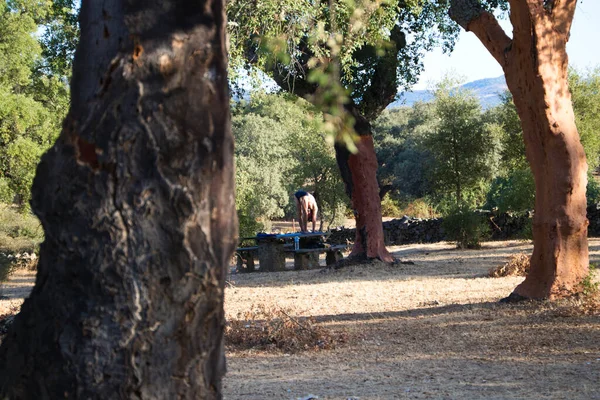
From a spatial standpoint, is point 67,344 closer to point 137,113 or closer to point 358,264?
point 137,113

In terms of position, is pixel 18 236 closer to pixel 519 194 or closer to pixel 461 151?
pixel 519 194

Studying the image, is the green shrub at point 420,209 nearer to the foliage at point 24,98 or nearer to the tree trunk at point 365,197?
the tree trunk at point 365,197

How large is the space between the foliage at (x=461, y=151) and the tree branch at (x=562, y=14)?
63.1ft

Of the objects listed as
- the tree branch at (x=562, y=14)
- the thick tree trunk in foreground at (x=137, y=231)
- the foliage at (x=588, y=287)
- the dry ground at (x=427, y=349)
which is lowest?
the dry ground at (x=427, y=349)

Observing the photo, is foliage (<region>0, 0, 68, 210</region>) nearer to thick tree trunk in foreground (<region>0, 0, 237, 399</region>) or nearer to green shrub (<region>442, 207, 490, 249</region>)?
green shrub (<region>442, 207, 490, 249</region>)

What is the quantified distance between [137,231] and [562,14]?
24.9ft

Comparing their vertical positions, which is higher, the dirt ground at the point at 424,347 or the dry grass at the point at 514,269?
the dry grass at the point at 514,269

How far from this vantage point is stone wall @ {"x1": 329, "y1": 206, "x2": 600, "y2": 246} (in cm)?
2245

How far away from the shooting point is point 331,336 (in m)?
7.50

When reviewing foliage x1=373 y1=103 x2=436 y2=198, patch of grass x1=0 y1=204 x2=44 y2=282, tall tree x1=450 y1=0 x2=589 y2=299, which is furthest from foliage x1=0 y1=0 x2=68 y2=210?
foliage x1=373 y1=103 x2=436 y2=198

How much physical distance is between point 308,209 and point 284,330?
10731 mm

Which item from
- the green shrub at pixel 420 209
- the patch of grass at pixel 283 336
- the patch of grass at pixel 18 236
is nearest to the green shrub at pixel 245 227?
the patch of grass at pixel 18 236

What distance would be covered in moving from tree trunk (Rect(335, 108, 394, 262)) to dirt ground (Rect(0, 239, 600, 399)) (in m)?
2.47

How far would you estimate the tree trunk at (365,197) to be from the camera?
1520 centimetres
